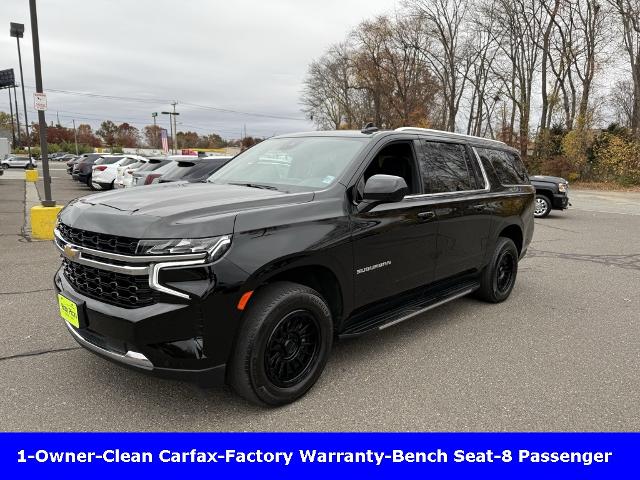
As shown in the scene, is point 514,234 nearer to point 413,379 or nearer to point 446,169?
point 446,169

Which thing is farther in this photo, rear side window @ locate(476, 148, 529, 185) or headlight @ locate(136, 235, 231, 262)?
rear side window @ locate(476, 148, 529, 185)

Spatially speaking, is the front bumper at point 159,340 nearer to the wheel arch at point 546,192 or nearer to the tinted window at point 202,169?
the tinted window at point 202,169

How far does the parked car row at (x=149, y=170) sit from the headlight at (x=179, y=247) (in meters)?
1.70

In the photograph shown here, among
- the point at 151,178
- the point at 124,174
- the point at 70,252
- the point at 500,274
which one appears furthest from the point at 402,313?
the point at 124,174

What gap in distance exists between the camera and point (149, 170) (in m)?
13.0

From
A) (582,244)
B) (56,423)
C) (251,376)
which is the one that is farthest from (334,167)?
(582,244)

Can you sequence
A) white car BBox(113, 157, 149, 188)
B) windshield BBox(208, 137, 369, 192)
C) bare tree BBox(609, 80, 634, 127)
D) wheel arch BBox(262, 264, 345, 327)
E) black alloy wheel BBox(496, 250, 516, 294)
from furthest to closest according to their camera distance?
1. bare tree BBox(609, 80, 634, 127)
2. white car BBox(113, 157, 149, 188)
3. black alloy wheel BBox(496, 250, 516, 294)
4. windshield BBox(208, 137, 369, 192)
5. wheel arch BBox(262, 264, 345, 327)

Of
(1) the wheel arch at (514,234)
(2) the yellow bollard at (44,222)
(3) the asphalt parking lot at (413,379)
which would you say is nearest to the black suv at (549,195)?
(3) the asphalt parking lot at (413,379)

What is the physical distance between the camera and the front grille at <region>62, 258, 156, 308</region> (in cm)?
268

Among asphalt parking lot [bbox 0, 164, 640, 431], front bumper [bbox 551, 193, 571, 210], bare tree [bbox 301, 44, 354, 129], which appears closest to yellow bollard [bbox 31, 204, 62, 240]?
asphalt parking lot [bbox 0, 164, 640, 431]

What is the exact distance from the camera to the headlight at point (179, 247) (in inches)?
103

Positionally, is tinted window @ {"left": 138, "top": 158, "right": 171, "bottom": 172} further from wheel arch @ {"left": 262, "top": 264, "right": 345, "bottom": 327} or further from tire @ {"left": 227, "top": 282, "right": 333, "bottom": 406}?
tire @ {"left": 227, "top": 282, "right": 333, "bottom": 406}

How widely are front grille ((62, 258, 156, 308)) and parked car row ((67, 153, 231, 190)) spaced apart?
146cm
